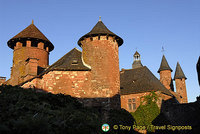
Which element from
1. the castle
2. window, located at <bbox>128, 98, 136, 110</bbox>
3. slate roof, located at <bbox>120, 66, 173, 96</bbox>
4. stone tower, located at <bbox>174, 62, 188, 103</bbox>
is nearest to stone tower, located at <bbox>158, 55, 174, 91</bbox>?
Result: stone tower, located at <bbox>174, 62, 188, 103</bbox>

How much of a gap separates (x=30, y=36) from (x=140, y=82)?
14.3 meters

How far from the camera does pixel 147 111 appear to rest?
24.0m

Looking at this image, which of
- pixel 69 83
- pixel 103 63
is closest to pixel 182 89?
pixel 103 63

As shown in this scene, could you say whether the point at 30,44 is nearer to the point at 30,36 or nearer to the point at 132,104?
the point at 30,36

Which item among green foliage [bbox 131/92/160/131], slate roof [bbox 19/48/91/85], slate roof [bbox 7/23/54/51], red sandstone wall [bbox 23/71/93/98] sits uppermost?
slate roof [bbox 7/23/54/51]

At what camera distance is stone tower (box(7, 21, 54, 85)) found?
79.9ft

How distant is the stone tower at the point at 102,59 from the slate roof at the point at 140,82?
7.31 metres

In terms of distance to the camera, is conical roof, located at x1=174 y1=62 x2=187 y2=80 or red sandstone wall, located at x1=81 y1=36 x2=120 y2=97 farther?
conical roof, located at x1=174 y1=62 x2=187 y2=80

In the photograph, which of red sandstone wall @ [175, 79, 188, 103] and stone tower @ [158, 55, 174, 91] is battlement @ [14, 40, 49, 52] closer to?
stone tower @ [158, 55, 174, 91]

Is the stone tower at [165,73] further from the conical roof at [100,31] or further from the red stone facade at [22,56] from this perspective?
the red stone facade at [22,56]

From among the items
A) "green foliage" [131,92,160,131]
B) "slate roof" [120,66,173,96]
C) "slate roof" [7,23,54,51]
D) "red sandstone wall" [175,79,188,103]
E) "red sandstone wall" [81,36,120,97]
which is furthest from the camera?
"red sandstone wall" [175,79,188,103]

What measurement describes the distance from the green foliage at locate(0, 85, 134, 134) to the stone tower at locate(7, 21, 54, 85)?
567 inches

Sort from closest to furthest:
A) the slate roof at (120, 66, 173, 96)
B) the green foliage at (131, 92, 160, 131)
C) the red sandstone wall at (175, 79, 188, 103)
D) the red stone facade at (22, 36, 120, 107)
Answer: the red stone facade at (22, 36, 120, 107), the green foliage at (131, 92, 160, 131), the slate roof at (120, 66, 173, 96), the red sandstone wall at (175, 79, 188, 103)

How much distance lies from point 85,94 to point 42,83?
13.7 ft
